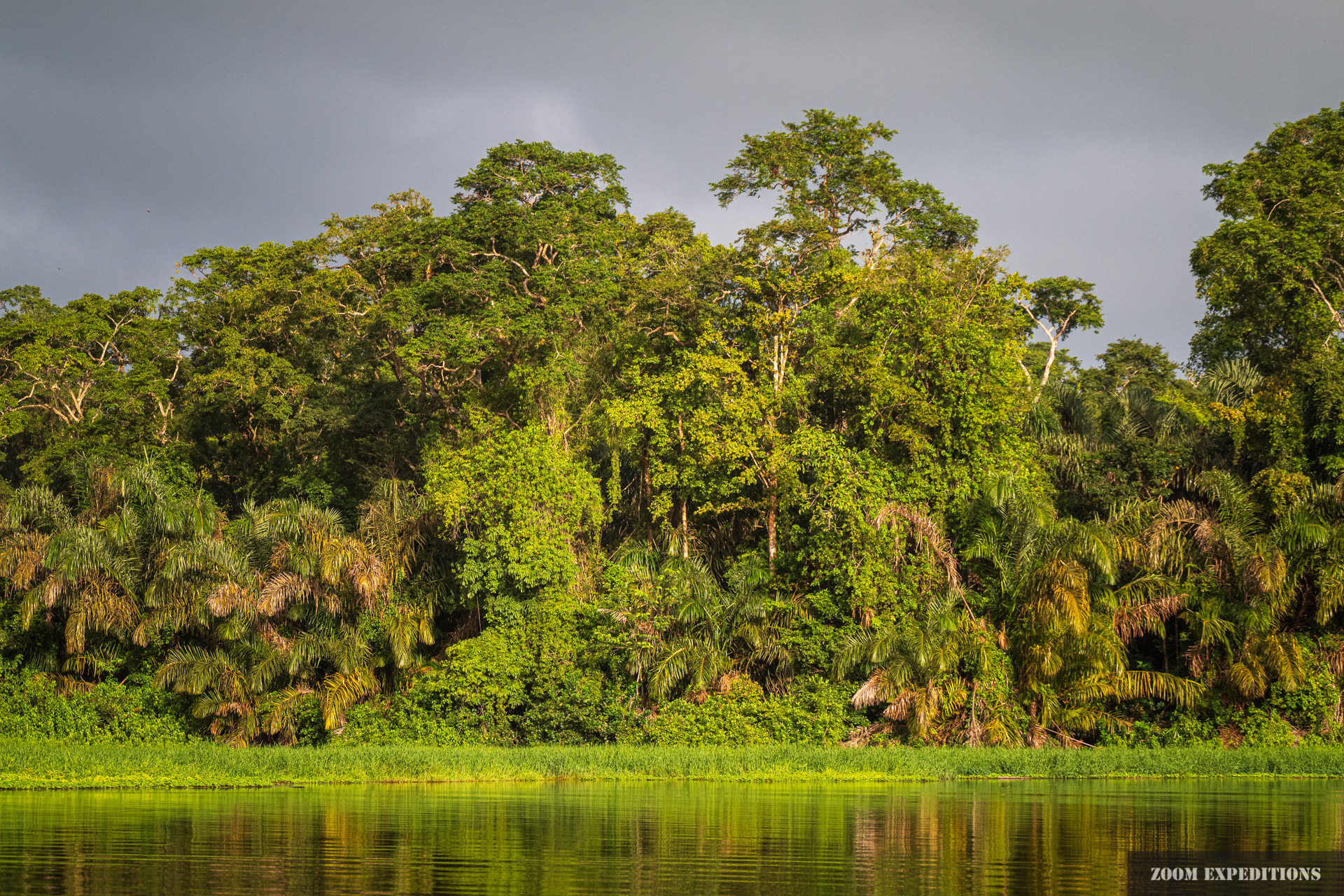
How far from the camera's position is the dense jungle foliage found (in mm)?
26891

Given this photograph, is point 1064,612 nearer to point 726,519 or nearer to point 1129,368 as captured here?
point 726,519

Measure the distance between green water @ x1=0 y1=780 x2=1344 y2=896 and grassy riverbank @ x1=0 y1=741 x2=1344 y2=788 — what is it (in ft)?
4.57

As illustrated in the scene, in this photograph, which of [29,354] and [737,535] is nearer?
[737,535]

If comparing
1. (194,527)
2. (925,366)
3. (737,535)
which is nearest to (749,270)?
(925,366)

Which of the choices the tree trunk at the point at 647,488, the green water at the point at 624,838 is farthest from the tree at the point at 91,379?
the green water at the point at 624,838

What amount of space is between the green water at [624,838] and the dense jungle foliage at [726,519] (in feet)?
24.4

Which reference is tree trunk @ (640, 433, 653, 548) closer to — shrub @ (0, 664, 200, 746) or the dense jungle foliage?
the dense jungle foliage

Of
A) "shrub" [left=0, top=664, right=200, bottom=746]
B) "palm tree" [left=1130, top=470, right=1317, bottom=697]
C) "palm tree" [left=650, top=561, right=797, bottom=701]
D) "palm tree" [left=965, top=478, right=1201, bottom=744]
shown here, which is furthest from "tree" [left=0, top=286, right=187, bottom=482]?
"palm tree" [left=1130, top=470, right=1317, bottom=697]

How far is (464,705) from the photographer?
27859 mm

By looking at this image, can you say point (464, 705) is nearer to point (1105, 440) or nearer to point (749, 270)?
point (749, 270)

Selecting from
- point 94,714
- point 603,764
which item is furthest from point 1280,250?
point 94,714

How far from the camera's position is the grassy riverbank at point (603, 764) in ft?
65.6

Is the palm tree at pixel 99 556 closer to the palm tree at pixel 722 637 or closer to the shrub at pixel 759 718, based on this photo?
the palm tree at pixel 722 637

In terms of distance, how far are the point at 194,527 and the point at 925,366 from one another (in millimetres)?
17933
